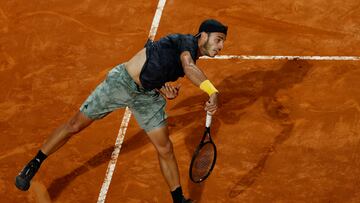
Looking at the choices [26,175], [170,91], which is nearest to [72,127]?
[26,175]

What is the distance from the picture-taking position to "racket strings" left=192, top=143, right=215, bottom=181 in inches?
254

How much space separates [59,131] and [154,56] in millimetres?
1529

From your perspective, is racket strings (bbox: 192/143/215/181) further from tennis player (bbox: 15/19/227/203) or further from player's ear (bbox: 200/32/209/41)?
player's ear (bbox: 200/32/209/41)

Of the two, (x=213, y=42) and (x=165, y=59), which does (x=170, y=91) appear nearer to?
(x=165, y=59)

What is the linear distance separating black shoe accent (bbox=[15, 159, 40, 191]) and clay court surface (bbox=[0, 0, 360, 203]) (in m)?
0.32

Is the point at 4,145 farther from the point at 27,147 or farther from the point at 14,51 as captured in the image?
the point at 14,51

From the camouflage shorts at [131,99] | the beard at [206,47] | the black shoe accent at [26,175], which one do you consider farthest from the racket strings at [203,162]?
the black shoe accent at [26,175]

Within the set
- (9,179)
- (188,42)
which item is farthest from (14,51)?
(188,42)

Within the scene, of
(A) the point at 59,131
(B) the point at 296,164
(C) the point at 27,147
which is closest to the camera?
(A) the point at 59,131

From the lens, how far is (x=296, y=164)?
279 inches

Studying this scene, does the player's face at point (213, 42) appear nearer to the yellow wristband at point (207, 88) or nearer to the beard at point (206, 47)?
the beard at point (206, 47)

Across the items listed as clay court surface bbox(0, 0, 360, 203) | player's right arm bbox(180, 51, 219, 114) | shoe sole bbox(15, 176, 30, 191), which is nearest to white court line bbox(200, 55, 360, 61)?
clay court surface bbox(0, 0, 360, 203)

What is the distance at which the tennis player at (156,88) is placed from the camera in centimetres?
577

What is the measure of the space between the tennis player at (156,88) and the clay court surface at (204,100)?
2.34 ft
